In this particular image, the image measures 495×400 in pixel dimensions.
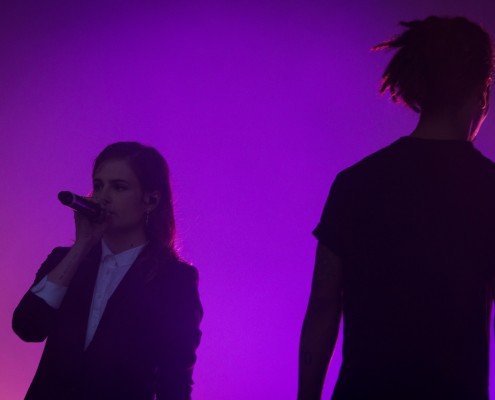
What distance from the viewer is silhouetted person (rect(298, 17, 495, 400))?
960 millimetres

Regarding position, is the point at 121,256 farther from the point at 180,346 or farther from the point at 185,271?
the point at 180,346

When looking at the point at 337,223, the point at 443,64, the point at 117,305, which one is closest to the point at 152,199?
the point at 117,305

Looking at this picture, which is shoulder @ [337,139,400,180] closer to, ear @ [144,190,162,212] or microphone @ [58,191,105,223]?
microphone @ [58,191,105,223]

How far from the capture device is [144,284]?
1.82 m

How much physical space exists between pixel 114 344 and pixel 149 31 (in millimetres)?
2271

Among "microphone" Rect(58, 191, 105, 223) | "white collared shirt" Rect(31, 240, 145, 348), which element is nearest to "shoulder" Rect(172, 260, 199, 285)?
"white collared shirt" Rect(31, 240, 145, 348)

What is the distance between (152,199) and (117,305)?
0.45 meters

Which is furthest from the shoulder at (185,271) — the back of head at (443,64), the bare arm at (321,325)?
the back of head at (443,64)

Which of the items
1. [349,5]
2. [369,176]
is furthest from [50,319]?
[349,5]

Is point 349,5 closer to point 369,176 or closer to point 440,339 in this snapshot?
point 369,176

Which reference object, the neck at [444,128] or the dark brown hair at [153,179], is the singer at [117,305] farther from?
the neck at [444,128]

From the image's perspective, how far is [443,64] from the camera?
1.15 meters

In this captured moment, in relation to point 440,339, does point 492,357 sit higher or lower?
higher

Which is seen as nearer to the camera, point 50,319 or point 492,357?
point 50,319
